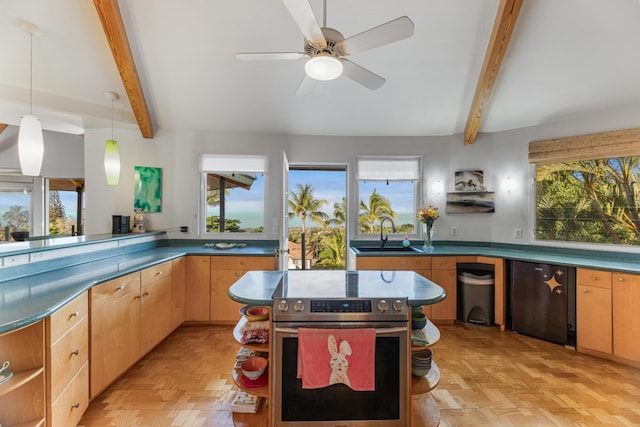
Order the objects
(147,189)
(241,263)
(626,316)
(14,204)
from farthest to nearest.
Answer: (14,204), (147,189), (241,263), (626,316)

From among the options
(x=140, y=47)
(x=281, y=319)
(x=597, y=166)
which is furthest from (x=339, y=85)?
(x=597, y=166)

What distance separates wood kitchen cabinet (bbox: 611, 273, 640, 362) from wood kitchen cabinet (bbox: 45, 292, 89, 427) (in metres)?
4.07

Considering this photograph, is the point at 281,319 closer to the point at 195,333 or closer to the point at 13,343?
the point at 13,343

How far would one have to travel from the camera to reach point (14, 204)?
502 cm

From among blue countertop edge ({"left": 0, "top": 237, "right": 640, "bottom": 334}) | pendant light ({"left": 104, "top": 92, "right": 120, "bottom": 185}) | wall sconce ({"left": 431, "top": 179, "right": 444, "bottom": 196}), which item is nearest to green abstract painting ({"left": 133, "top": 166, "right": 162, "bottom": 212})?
blue countertop edge ({"left": 0, "top": 237, "right": 640, "bottom": 334})

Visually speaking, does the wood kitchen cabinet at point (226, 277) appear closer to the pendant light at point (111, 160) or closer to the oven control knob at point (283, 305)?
the pendant light at point (111, 160)

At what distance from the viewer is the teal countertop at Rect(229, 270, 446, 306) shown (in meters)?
1.58

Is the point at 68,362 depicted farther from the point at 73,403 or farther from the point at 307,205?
the point at 307,205

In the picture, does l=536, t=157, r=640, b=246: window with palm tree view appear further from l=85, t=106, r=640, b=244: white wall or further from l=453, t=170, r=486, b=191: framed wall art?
l=453, t=170, r=486, b=191: framed wall art

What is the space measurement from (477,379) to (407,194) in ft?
7.96

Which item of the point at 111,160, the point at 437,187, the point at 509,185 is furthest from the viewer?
the point at 437,187

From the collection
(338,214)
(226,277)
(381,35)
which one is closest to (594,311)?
(381,35)

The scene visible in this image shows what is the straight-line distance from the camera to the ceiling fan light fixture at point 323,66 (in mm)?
1595

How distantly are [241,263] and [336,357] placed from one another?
2.06 metres
